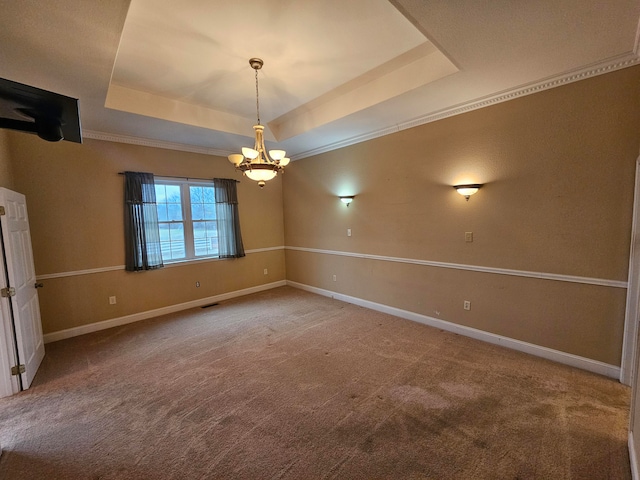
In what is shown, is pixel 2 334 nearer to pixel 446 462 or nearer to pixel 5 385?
pixel 5 385

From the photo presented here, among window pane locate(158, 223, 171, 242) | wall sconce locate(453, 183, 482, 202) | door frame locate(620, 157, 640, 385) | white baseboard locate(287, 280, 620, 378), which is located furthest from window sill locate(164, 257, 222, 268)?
door frame locate(620, 157, 640, 385)

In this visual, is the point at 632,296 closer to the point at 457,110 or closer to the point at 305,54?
the point at 457,110

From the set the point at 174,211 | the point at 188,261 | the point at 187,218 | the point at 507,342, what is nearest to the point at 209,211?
the point at 187,218

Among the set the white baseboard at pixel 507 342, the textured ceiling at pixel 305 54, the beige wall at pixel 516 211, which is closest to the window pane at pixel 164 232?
the textured ceiling at pixel 305 54

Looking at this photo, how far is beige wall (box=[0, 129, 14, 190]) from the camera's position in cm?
288

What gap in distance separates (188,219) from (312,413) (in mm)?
3928

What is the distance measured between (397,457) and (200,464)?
1297 mm

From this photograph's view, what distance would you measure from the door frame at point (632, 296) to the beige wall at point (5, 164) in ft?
19.8

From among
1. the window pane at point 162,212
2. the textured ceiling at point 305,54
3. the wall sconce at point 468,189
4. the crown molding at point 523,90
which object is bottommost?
the window pane at point 162,212

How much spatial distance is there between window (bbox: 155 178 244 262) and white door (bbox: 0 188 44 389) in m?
1.67

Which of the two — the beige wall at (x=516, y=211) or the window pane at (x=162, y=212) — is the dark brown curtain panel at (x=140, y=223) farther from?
the beige wall at (x=516, y=211)

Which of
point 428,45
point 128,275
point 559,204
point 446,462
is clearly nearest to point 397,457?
point 446,462

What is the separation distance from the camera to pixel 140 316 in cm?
433

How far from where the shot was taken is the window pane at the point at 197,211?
4.89 m
